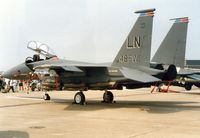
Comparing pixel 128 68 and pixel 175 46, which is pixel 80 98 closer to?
pixel 128 68

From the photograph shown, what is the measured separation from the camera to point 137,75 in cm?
1261

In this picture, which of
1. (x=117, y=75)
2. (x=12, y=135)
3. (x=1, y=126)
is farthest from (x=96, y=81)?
(x=12, y=135)

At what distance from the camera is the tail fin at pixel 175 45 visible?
725 inches

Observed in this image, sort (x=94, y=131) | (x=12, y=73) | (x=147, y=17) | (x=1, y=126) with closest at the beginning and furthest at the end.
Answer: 1. (x=94, y=131)
2. (x=1, y=126)
3. (x=147, y=17)
4. (x=12, y=73)

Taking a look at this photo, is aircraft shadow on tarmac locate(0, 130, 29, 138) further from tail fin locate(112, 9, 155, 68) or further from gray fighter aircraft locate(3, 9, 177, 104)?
tail fin locate(112, 9, 155, 68)

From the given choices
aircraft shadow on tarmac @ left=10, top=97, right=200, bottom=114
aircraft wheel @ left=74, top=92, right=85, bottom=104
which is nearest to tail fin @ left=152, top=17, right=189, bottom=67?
aircraft shadow on tarmac @ left=10, top=97, right=200, bottom=114

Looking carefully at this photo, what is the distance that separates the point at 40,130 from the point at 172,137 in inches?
135

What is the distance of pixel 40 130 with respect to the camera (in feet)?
28.2

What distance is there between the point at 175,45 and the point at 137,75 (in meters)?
6.83

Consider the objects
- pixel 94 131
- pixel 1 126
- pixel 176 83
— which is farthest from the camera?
pixel 176 83

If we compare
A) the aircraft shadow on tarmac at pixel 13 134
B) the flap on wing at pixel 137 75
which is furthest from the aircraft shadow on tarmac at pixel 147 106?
the aircraft shadow on tarmac at pixel 13 134

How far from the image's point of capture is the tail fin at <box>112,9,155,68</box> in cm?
1362

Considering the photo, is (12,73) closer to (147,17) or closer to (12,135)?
(147,17)

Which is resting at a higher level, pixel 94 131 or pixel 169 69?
pixel 169 69
